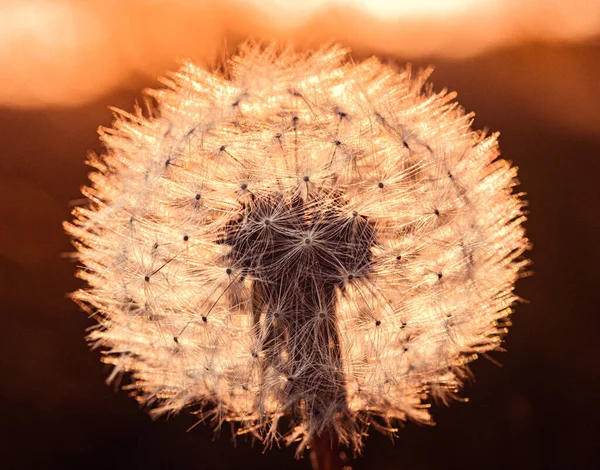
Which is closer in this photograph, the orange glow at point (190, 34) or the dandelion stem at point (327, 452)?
the dandelion stem at point (327, 452)

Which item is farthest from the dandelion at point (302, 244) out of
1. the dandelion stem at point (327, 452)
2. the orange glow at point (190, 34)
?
the orange glow at point (190, 34)

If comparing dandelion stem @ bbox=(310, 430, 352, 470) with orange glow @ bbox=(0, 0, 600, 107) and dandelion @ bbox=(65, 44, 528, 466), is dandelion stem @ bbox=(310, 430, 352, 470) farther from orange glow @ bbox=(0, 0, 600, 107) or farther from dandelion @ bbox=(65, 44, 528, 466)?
orange glow @ bbox=(0, 0, 600, 107)

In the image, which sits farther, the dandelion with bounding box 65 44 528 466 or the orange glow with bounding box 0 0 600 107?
the orange glow with bounding box 0 0 600 107

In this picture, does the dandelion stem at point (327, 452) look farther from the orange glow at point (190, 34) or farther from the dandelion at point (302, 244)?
the orange glow at point (190, 34)

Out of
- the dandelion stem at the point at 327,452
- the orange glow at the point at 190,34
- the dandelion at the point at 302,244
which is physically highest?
the orange glow at the point at 190,34

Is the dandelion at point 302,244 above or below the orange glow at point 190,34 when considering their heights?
below

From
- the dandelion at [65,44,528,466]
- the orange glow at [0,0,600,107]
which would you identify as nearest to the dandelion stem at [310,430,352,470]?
the dandelion at [65,44,528,466]

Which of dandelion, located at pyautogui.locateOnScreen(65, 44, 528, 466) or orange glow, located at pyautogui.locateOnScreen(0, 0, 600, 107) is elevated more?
orange glow, located at pyautogui.locateOnScreen(0, 0, 600, 107)

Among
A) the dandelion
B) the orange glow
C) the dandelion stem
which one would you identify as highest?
the orange glow
